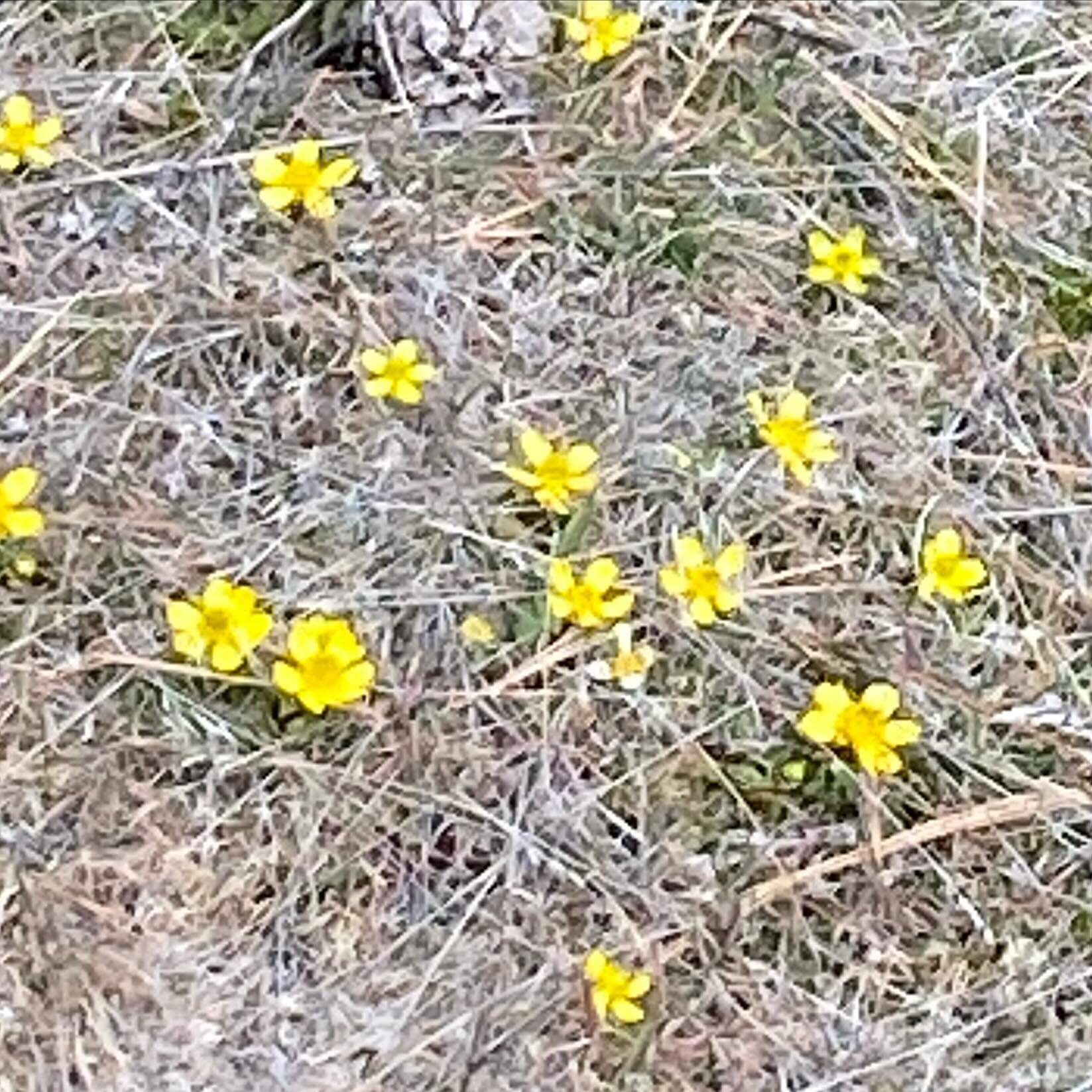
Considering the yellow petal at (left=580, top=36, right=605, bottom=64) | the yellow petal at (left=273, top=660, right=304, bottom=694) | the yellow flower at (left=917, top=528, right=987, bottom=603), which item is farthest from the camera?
the yellow petal at (left=580, top=36, right=605, bottom=64)

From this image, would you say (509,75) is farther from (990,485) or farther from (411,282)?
(990,485)

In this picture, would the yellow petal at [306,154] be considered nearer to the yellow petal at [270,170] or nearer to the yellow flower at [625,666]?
the yellow petal at [270,170]

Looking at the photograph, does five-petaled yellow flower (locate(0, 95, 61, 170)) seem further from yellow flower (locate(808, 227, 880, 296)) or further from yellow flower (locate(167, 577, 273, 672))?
yellow flower (locate(808, 227, 880, 296))

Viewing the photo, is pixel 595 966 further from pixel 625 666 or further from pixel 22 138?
pixel 22 138

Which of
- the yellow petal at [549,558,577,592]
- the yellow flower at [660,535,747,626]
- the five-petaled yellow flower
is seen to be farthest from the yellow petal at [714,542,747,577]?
the five-petaled yellow flower

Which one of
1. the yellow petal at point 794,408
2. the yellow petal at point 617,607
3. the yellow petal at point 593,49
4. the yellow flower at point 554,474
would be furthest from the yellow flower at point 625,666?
the yellow petal at point 593,49

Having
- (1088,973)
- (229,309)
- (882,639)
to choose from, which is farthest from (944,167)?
(1088,973)
